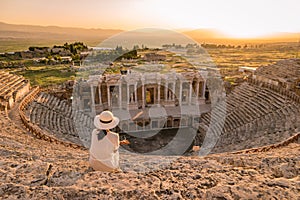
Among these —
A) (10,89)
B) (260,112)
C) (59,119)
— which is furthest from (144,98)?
(10,89)

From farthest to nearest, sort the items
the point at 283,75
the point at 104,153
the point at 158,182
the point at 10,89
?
the point at 283,75, the point at 10,89, the point at 104,153, the point at 158,182

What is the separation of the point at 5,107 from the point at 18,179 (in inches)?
607

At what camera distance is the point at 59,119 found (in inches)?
738

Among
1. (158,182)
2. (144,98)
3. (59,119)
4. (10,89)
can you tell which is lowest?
(59,119)

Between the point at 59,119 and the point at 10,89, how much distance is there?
19.3 ft

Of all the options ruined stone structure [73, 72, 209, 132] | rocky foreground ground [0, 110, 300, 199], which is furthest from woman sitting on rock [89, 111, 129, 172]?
ruined stone structure [73, 72, 209, 132]

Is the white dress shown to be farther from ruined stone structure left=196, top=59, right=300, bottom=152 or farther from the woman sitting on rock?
ruined stone structure left=196, top=59, right=300, bottom=152

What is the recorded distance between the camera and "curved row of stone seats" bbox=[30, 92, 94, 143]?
16.1 m

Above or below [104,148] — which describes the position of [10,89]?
below

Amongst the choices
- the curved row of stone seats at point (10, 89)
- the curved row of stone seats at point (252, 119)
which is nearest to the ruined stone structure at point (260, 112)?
the curved row of stone seats at point (252, 119)

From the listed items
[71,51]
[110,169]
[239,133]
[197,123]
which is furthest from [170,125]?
[71,51]

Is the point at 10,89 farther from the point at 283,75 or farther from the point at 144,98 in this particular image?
the point at 283,75

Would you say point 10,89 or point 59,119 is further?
point 10,89

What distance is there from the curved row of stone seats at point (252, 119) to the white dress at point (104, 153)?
425 inches
